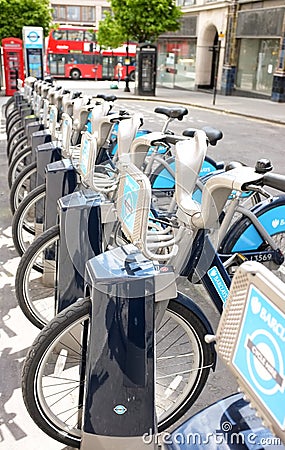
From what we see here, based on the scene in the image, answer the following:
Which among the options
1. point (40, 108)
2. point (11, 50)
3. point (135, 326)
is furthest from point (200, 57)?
point (135, 326)

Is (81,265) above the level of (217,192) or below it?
below

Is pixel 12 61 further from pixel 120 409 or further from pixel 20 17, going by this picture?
pixel 120 409

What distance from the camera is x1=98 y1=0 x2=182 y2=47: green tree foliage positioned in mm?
18172

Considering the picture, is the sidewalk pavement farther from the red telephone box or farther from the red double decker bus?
the red double decker bus

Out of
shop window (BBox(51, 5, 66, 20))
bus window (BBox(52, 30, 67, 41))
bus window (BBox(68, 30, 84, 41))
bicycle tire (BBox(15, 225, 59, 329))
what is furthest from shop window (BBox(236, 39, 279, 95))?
shop window (BBox(51, 5, 66, 20))

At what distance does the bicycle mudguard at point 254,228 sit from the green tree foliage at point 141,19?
54.2 ft

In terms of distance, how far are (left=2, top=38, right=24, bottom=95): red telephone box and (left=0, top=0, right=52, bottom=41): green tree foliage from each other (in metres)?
0.96

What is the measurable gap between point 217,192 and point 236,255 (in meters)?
1.23

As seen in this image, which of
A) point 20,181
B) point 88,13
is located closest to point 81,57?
point 88,13

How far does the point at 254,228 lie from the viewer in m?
3.32

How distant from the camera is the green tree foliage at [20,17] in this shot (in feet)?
56.8

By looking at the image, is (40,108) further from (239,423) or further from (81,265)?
(239,423)

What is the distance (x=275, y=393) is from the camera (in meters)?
0.97

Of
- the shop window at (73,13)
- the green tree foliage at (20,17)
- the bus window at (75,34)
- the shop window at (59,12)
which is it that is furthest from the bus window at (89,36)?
the shop window at (73,13)
